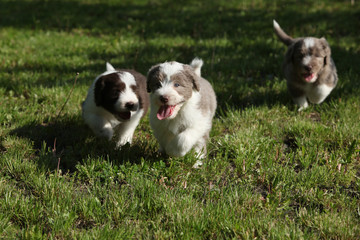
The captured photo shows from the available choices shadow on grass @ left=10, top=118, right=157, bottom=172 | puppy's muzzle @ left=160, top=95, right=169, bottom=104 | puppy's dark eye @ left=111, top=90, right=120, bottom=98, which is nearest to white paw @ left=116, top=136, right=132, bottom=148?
shadow on grass @ left=10, top=118, right=157, bottom=172

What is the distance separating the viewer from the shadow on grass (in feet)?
13.0

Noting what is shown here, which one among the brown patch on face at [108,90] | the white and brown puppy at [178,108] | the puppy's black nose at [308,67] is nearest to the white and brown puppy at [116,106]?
the brown patch on face at [108,90]

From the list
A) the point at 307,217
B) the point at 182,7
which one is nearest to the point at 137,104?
the point at 307,217

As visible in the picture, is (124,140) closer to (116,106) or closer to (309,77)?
(116,106)

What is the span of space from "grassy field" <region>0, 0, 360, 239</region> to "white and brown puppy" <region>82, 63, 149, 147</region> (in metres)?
0.21

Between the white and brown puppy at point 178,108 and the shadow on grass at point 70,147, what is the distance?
40 centimetres

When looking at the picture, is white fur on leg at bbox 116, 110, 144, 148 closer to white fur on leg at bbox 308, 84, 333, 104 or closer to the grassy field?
the grassy field

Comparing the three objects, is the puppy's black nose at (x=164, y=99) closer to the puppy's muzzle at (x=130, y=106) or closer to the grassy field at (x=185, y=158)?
the grassy field at (x=185, y=158)

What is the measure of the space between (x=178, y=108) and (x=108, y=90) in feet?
3.62

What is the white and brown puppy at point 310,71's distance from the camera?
5301mm

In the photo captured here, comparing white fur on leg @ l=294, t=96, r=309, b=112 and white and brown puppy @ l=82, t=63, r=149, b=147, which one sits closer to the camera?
white and brown puppy @ l=82, t=63, r=149, b=147

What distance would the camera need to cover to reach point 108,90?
4395 mm

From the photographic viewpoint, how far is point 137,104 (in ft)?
14.5

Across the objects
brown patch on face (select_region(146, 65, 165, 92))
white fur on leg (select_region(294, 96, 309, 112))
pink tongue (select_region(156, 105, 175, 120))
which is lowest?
white fur on leg (select_region(294, 96, 309, 112))
